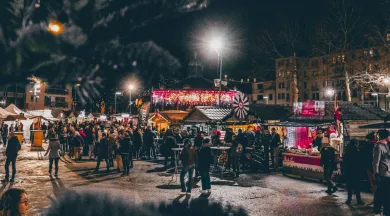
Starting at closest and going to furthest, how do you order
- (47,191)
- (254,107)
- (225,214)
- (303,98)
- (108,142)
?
(225,214) → (47,191) → (108,142) → (254,107) → (303,98)

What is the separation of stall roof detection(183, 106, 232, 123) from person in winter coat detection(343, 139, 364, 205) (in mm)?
→ 11168

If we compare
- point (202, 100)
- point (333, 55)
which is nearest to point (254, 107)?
point (202, 100)

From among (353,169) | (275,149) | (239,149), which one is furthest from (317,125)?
(353,169)

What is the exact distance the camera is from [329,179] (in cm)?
1073

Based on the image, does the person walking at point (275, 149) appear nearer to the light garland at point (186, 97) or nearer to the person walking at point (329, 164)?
the person walking at point (329, 164)

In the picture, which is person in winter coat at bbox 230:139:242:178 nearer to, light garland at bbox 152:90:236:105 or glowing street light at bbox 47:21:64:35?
glowing street light at bbox 47:21:64:35

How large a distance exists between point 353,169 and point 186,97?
1963 cm

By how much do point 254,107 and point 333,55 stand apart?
33.5ft

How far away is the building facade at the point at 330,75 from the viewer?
2903 cm

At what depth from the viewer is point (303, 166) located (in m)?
13.4

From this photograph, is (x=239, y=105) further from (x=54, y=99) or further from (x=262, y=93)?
(x=262, y=93)

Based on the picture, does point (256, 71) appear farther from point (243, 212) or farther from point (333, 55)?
point (243, 212)

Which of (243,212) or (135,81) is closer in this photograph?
(243,212)

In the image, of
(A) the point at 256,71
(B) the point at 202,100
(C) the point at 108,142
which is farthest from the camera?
(A) the point at 256,71
